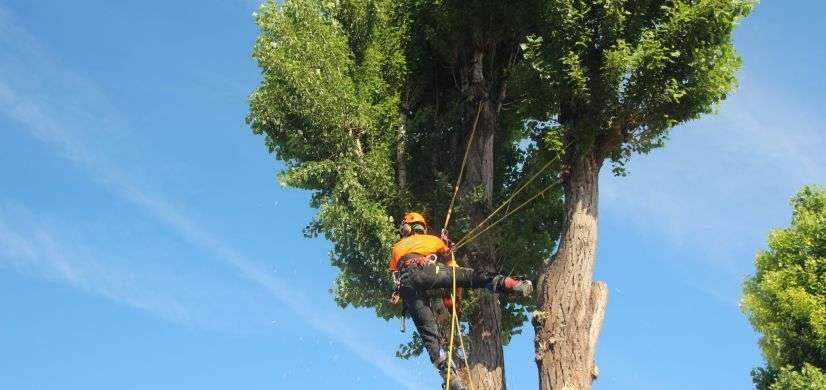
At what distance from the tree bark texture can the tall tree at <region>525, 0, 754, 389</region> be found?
4.69 feet

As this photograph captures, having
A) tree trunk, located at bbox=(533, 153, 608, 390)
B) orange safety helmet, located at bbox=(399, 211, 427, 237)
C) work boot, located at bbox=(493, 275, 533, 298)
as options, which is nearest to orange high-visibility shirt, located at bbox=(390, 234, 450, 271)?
orange safety helmet, located at bbox=(399, 211, 427, 237)

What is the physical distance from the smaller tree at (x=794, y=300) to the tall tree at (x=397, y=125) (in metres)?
6.64

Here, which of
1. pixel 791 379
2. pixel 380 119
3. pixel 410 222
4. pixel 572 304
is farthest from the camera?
pixel 791 379

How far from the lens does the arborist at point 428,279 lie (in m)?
10.0

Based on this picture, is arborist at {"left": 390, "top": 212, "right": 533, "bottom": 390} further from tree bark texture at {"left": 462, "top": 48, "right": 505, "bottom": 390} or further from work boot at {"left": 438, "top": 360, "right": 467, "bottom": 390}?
tree bark texture at {"left": 462, "top": 48, "right": 505, "bottom": 390}

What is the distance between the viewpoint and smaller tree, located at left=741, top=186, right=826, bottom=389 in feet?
50.7

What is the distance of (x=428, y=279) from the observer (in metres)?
10.0

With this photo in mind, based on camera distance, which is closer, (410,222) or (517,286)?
(517,286)

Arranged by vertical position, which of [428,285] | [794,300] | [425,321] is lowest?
[425,321]

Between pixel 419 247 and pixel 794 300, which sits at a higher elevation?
pixel 794 300

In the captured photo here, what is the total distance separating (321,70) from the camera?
12523 millimetres

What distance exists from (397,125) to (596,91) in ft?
12.4

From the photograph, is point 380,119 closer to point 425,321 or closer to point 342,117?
point 342,117

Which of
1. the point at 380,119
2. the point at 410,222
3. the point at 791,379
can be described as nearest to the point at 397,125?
the point at 380,119
